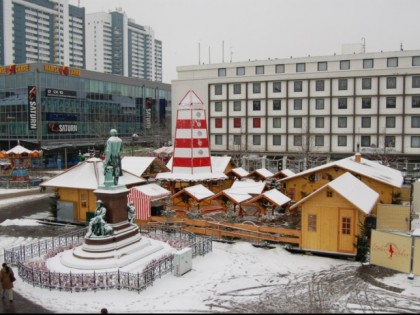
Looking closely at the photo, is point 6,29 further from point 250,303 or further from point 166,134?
point 250,303

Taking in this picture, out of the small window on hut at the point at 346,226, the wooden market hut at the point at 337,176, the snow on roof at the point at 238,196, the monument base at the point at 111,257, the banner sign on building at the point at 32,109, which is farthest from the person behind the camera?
the banner sign on building at the point at 32,109

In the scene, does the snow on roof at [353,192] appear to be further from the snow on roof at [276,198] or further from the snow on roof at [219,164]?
the snow on roof at [219,164]

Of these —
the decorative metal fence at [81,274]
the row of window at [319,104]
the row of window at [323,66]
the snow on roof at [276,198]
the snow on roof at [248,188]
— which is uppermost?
the row of window at [323,66]

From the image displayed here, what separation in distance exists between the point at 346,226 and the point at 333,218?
0.74 meters

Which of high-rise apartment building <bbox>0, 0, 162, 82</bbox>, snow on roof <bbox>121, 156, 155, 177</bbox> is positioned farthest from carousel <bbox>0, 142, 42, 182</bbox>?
high-rise apartment building <bbox>0, 0, 162, 82</bbox>

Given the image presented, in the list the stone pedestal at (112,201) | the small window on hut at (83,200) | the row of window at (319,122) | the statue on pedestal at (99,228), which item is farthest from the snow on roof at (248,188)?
the row of window at (319,122)

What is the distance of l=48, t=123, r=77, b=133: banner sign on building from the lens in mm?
65625

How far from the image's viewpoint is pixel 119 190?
20.1m

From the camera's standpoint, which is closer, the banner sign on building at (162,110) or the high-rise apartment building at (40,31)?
the banner sign on building at (162,110)

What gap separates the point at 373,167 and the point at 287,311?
23471mm

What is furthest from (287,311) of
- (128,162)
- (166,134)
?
(166,134)

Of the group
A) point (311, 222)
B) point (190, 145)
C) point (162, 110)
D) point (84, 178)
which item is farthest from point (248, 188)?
point (162, 110)

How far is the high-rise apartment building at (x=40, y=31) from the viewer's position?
127 m

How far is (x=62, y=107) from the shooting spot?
68.4m
